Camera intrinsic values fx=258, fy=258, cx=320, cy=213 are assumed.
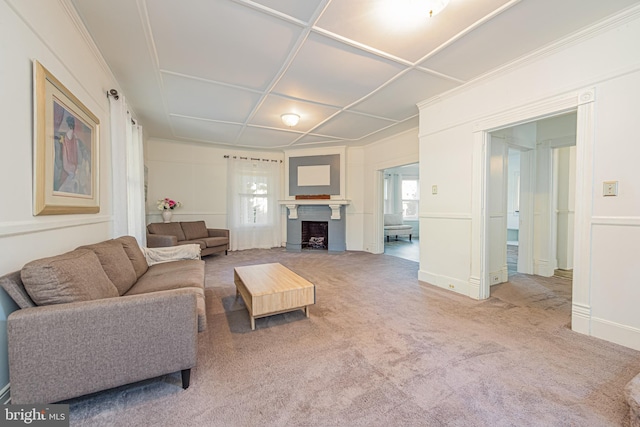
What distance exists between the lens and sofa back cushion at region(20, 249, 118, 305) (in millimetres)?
1289

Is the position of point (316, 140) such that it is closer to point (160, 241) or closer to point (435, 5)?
point (160, 241)

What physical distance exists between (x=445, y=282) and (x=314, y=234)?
399cm

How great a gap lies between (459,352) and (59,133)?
330cm

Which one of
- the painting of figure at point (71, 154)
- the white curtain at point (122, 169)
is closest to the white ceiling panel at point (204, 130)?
the white curtain at point (122, 169)

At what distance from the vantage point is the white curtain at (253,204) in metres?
6.31

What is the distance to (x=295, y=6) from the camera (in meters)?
1.88

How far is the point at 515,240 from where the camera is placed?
775 centimetres

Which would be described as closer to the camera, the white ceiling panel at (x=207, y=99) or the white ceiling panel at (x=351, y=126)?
the white ceiling panel at (x=207, y=99)

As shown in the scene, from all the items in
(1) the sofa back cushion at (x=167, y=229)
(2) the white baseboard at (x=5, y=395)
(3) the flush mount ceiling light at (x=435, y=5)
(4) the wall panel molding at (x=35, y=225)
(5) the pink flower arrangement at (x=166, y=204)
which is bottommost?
(2) the white baseboard at (x=5, y=395)

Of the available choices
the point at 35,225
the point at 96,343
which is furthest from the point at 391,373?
the point at 35,225

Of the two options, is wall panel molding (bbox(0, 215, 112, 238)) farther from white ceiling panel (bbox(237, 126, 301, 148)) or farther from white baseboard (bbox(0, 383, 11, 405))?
white ceiling panel (bbox(237, 126, 301, 148))

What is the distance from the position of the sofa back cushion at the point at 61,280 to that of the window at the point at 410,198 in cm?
901

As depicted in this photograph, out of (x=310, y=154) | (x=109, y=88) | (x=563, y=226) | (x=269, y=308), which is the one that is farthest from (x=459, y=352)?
(x=310, y=154)

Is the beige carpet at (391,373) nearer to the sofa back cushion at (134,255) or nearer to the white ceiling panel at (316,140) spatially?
the sofa back cushion at (134,255)
